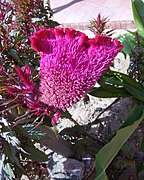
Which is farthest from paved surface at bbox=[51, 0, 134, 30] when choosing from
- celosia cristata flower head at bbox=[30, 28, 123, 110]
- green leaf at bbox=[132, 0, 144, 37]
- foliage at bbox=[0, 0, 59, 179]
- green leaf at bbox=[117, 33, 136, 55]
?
celosia cristata flower head at bbox=[30, 28, 123, 110]

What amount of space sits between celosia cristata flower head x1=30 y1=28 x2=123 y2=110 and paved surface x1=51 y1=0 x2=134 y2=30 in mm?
2724

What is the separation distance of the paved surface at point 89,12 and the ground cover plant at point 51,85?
1.77 meters

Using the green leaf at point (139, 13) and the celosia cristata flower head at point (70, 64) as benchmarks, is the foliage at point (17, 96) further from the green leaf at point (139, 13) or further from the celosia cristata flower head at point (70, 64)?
the green leaf at point (139, 13)

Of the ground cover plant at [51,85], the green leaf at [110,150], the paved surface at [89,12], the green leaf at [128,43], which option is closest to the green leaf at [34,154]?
the ground cover plant at [51,85]

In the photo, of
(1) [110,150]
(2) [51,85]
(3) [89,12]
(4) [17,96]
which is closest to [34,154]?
(1) [110,150]

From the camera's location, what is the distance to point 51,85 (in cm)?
98

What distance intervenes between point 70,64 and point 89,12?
339 centimetres

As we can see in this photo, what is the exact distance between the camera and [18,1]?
1.60 meters

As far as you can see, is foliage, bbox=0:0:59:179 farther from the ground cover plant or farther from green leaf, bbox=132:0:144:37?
green leaf, bbox=132:0:144:37

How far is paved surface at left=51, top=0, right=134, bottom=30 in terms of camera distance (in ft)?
12.7

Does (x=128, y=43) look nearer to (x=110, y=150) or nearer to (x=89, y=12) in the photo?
(x=110, y=150)

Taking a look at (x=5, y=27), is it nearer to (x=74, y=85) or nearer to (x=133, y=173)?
(x=74, y=85)

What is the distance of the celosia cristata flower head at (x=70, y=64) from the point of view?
96 cm

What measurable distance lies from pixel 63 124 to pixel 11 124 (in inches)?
34.9
